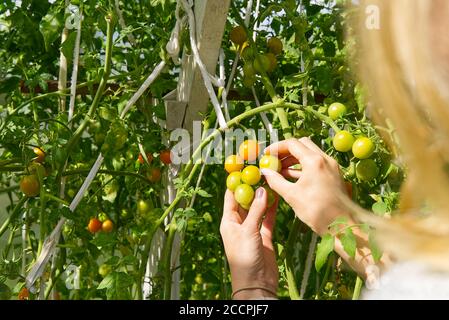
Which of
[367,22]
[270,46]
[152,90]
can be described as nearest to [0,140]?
[152,90]

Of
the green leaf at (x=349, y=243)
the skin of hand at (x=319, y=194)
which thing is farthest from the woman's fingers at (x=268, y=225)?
the green leaf at (x=349, y=243)

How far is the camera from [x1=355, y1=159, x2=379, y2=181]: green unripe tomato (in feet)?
4.53

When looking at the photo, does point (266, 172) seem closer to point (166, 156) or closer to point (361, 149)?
point (361, 149)

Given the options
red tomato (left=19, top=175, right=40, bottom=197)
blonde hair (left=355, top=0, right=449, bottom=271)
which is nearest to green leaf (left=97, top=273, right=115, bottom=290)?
red tomato (left=19, top=175, right=40, bottom=197)

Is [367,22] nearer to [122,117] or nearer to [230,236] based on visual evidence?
[230,236]

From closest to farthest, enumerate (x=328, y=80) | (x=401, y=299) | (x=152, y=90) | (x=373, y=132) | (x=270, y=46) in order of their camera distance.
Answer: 1. (x=401, y=299)
2. (x=373, y=132)
3. (x=328, y=80)
4. (x=270, y=46)
5. (x=152, y=90)

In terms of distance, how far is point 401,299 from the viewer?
0.77 m

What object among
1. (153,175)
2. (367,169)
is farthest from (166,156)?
(367,169)

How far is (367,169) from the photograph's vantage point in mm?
1385

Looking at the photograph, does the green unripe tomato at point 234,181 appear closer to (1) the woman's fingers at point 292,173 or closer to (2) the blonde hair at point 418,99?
(1) the woman's fingers at point 292,173

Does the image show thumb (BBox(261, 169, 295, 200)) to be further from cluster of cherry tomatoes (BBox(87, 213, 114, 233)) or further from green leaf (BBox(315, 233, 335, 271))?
cluster of cherry tomatoes (BBox(87, 213, 114, 233))

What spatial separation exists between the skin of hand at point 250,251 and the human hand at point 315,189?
0.20ft

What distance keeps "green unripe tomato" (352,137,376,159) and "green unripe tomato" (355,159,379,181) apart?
0.02m
